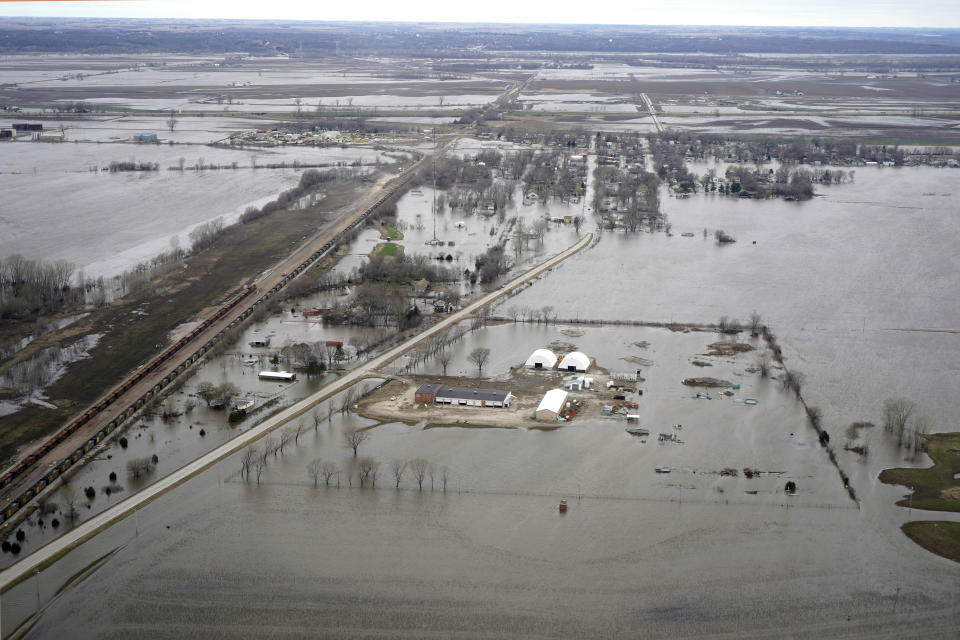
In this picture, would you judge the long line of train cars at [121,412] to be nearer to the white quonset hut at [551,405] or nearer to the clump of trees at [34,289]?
the clump of trees at [34,289]

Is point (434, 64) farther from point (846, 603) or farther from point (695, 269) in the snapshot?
point (846, 603)

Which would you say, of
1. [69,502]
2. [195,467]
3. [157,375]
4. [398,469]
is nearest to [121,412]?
[157,375]

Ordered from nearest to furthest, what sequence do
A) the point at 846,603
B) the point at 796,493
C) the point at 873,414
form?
the point at 846,603 → the point at 796,493 → the point at 873,414

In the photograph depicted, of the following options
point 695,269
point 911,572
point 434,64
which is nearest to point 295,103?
point 434,64

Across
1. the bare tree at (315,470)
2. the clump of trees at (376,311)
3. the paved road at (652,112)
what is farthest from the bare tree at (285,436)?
the paved road at (652,112)

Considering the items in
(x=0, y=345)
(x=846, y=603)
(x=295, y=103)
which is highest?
(x=295, y=103)

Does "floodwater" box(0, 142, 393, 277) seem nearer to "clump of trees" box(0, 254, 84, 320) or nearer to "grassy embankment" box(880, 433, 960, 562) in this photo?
"clump of trees" box(0, 254, 84, 320)
